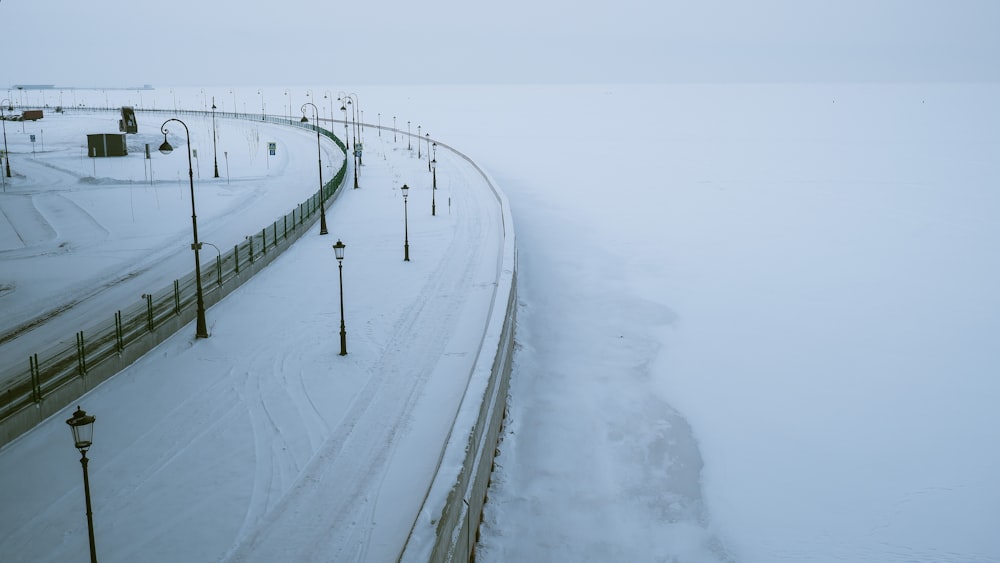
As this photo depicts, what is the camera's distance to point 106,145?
62219mm

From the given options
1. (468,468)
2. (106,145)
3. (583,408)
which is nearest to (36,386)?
(468,468)

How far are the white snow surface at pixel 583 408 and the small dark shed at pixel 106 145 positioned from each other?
2336 centimetres

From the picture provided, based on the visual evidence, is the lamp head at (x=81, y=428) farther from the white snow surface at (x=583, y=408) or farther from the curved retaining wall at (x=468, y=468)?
the curved retaining wall at (x=468, y=468)

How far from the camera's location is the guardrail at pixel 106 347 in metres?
16.1

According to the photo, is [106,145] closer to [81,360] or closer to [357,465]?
[81,360]

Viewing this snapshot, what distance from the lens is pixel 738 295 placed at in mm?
31484

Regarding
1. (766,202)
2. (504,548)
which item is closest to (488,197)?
(766,202)

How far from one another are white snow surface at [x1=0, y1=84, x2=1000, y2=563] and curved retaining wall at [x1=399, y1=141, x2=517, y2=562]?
3.57 feet

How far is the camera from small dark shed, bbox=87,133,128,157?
61.6 metres

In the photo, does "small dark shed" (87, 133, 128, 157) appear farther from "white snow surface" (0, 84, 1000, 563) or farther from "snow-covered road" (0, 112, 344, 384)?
"white snow surface" (0, 84, 1000, 563)

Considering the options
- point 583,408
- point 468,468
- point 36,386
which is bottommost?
point 583,408

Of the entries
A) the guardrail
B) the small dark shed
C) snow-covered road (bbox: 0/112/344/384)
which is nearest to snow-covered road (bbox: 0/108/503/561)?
the guardrail

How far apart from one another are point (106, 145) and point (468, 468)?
60744mm

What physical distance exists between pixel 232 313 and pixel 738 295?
20.0m
